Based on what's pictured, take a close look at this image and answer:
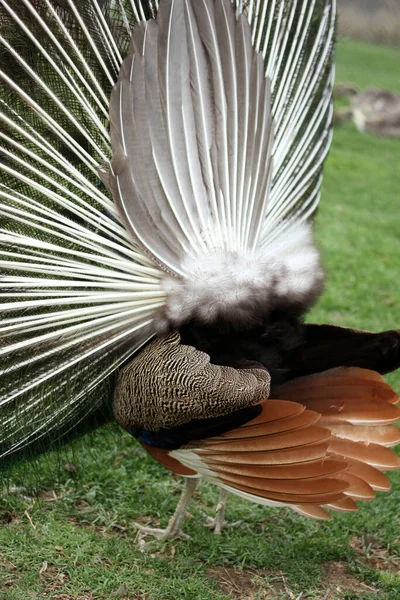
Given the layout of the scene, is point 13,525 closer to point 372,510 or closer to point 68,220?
point 68,220

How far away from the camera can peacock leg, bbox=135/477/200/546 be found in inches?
134

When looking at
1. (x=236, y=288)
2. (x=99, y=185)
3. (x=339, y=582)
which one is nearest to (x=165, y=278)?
(x=236, y=288)

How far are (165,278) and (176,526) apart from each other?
1.22 metres

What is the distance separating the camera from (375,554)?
11.9 ft

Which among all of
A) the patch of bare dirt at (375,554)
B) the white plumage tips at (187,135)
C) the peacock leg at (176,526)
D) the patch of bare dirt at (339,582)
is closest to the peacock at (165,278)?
the white plumage tips at (187,135)

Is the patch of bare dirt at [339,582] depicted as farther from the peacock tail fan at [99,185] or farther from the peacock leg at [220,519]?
the peacock tail fan at [99,185]

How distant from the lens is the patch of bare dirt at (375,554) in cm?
353

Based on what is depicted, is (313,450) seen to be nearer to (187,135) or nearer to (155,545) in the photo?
(155,545)

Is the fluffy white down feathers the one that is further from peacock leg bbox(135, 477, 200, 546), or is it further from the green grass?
peacock leg bbox(135, 477, 200, 546)

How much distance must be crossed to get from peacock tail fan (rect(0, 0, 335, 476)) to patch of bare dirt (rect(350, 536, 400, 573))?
4.53 ft

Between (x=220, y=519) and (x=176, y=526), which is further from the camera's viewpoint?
(x=220, y=519)

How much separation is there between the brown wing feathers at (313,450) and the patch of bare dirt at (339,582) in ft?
1.91

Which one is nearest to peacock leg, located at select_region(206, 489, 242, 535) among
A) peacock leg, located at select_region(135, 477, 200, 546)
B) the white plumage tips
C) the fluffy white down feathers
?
peacock leg, located at select_region(135, 477, 200, 546)

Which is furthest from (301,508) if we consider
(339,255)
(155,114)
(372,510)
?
(339,255)
